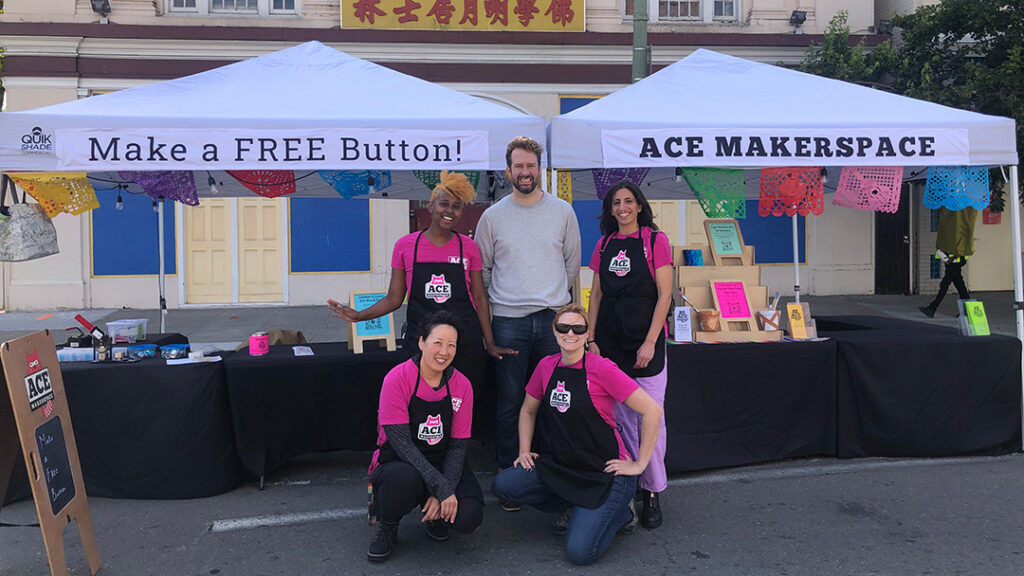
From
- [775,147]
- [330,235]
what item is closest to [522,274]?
[775,147]

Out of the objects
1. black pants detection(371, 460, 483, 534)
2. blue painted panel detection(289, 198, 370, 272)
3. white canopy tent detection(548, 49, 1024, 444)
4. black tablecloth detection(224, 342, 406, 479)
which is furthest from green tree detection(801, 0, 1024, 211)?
black pants detection(371, 460, 483, 534)

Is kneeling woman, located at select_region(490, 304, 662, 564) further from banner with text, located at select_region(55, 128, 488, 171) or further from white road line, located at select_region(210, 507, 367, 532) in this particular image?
banner with text, located at select_region(55, 128, 488, 171)

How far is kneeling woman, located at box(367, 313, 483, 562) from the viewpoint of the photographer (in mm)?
3428

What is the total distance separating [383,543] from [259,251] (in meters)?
9.30

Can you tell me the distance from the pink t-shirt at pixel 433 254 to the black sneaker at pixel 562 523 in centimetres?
122

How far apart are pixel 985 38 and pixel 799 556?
9.58 metres

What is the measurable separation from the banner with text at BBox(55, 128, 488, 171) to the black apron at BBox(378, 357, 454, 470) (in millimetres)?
1449

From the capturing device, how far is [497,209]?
4.15 meters

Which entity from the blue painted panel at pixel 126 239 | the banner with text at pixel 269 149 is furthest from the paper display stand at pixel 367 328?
the blue painted panel at pixel 126 239

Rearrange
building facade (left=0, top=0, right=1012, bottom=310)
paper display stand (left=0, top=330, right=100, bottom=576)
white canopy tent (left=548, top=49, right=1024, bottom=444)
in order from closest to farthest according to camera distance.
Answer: paper display stand (left=0, top=330, right=100, bottom=576) < white canopy tent (left=548, top=49, right=1024, bottom=444) < building facade (left=0, top=0, right=1012, bottom=310)

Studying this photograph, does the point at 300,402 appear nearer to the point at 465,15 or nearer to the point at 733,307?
the point at 733,307

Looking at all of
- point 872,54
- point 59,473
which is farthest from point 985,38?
point 59,473

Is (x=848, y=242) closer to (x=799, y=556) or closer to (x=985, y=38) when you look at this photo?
(x=985, y=38)

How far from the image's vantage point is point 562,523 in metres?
3.82
